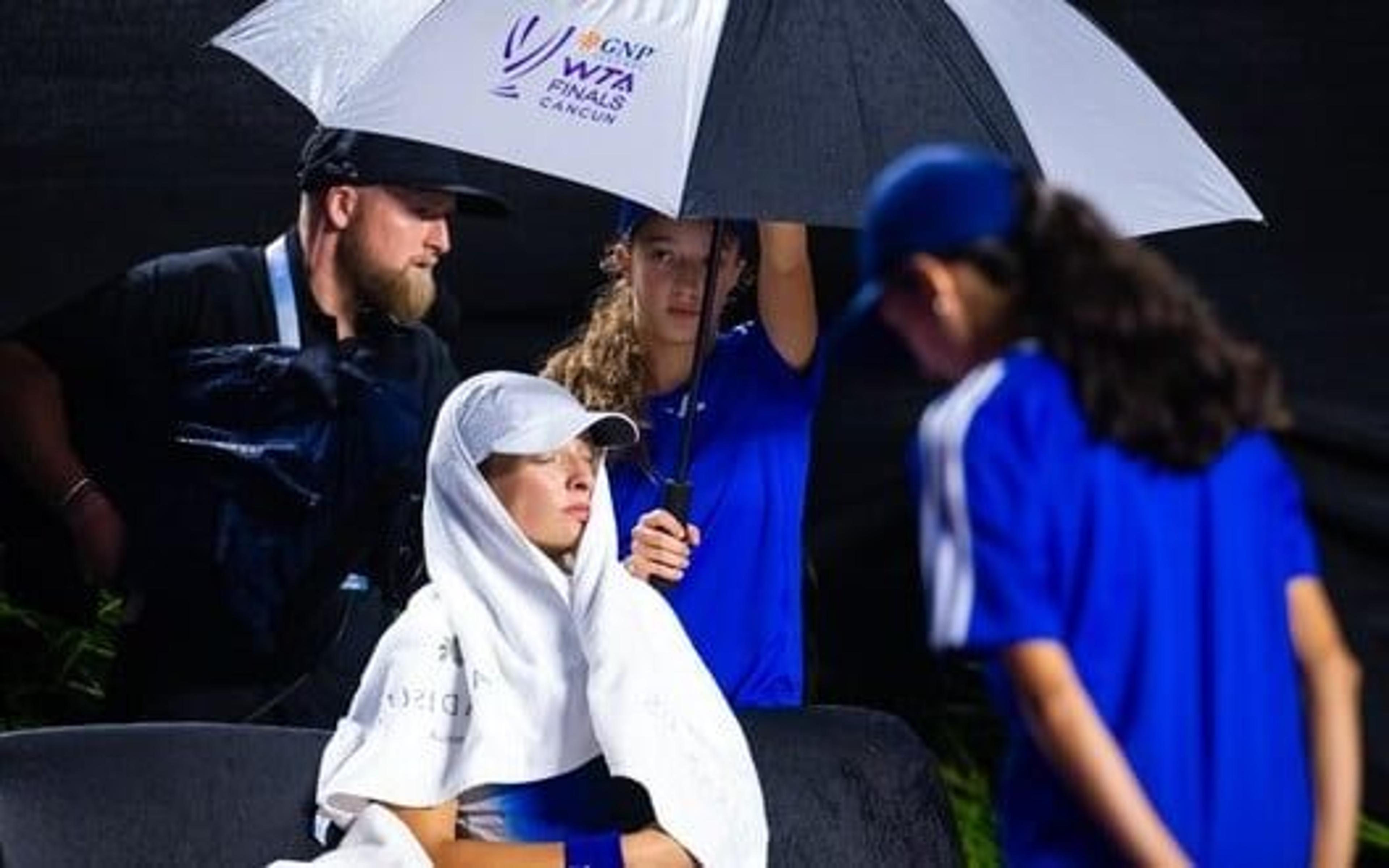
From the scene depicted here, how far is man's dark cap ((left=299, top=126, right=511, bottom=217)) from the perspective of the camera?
583 centimetres

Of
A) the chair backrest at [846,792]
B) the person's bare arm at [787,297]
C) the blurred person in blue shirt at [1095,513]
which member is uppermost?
the blurred person in blue shirt at [1095,513]

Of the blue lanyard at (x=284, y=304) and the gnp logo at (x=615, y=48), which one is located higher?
→ the gnp logo at (x=615, y=48)

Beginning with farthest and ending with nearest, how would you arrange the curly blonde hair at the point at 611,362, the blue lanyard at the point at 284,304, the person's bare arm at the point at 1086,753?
the blue lanyard at the point at 284,304 < the curly blonde hair at the point at 611,362 < the person's bare arm at the point at 1086,753

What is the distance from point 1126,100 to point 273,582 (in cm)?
150

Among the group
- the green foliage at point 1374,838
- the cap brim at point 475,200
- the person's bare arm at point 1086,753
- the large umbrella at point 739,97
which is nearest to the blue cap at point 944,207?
the person's bare arm at point 1086,753

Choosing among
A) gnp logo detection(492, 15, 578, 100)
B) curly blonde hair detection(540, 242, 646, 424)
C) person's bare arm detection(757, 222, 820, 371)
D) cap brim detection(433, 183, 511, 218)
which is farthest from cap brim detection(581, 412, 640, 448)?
cap brim detection(433, 183, 511, 218)

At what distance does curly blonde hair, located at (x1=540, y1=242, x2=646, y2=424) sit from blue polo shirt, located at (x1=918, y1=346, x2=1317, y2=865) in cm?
208

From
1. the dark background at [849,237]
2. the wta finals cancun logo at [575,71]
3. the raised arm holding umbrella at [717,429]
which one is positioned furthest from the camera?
the dark background at [849,237]

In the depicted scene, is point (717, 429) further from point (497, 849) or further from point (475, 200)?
point (497, 849)

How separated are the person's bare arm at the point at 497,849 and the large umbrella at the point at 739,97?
23.9 inches

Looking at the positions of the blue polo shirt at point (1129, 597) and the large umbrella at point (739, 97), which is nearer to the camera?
the blue polo shirt at point (1129, 597)

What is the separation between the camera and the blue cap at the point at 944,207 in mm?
3357

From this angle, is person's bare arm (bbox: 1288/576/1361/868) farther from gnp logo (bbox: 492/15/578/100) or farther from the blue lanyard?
the blue lanyard

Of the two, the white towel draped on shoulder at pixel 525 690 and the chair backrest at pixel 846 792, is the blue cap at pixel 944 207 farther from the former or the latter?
the chair backrest at pixel 846 792
